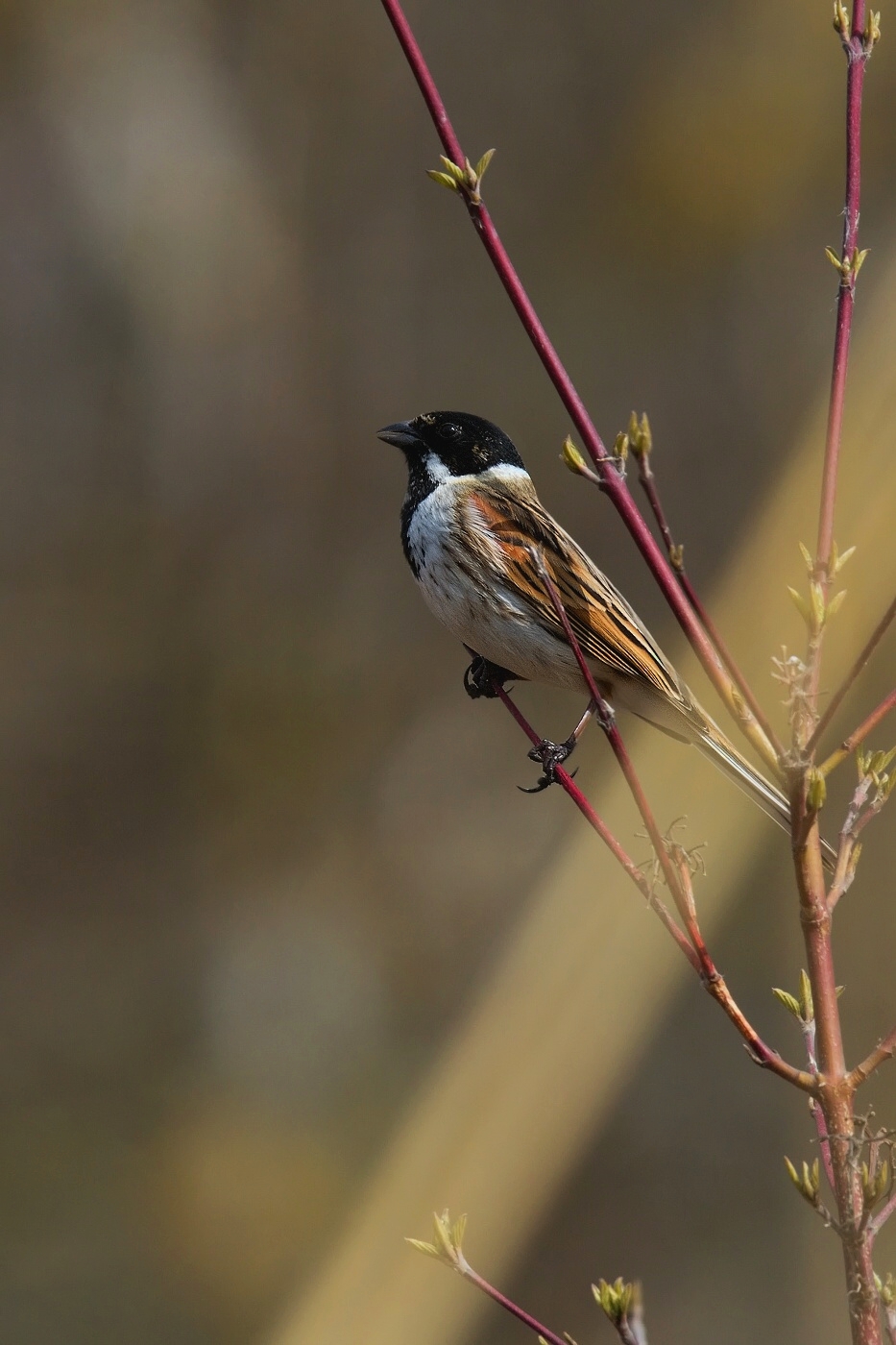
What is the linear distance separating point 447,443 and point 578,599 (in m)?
0.58

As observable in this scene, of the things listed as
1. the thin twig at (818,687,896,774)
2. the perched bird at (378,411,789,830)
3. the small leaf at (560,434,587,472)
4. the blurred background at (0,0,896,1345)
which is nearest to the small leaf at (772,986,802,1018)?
the thin twig at (818,687,896,774)

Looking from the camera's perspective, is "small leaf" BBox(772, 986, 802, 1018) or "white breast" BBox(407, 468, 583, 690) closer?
"small leaf" BBox(772, 986, 802, 1018)

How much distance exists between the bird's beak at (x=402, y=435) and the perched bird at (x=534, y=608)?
27 cm

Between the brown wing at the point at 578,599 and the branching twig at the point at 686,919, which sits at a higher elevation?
the brown wing at the point at 578,599

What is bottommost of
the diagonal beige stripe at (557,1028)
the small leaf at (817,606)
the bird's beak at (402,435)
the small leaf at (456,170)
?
the diagonal beige stripe at (557,1028)

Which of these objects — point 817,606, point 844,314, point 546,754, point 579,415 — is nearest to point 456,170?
point 579,415

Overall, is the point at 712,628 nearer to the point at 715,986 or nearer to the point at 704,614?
the point at 704,614

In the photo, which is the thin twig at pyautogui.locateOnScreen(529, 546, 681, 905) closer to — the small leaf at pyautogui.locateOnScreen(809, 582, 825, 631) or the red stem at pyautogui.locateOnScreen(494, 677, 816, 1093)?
the red stem at pyautogui.locateOnScreen(494, 677, 816, 1093)

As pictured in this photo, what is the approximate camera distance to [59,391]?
5.39 metres

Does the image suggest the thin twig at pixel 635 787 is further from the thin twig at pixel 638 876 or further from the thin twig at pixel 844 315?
the thin twig at pixel 844 315

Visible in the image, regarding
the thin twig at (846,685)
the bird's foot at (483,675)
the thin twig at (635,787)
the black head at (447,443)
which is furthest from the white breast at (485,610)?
the thin twig at (846,685)

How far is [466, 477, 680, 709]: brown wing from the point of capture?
239cm

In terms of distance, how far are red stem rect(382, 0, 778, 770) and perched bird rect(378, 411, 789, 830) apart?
117cm

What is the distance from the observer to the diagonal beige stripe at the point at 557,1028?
4547 millimetres
